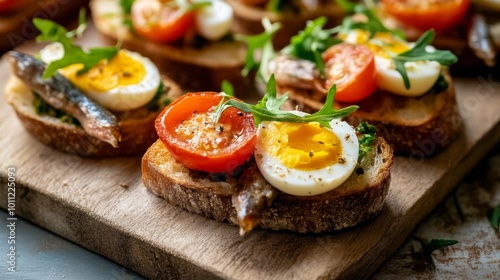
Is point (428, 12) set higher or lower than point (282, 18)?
→ higher

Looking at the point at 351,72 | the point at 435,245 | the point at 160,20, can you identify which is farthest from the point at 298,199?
the point at 160,20

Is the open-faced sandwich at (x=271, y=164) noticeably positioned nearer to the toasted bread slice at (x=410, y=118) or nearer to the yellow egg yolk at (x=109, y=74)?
the toasted bread slice at (x=410, y=118)

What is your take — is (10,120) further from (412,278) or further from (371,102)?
(412,278)

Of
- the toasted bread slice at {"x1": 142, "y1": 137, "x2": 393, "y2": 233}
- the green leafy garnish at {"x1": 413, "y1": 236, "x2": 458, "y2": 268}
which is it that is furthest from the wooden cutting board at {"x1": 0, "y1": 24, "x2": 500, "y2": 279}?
the green leafy garnish at {"x1": 413, "y1": 236, "x2": 458, "y2": 268}

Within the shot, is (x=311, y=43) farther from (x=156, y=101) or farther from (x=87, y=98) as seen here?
(x=87, y=98)

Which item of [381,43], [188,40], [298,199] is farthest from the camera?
[188,40]
